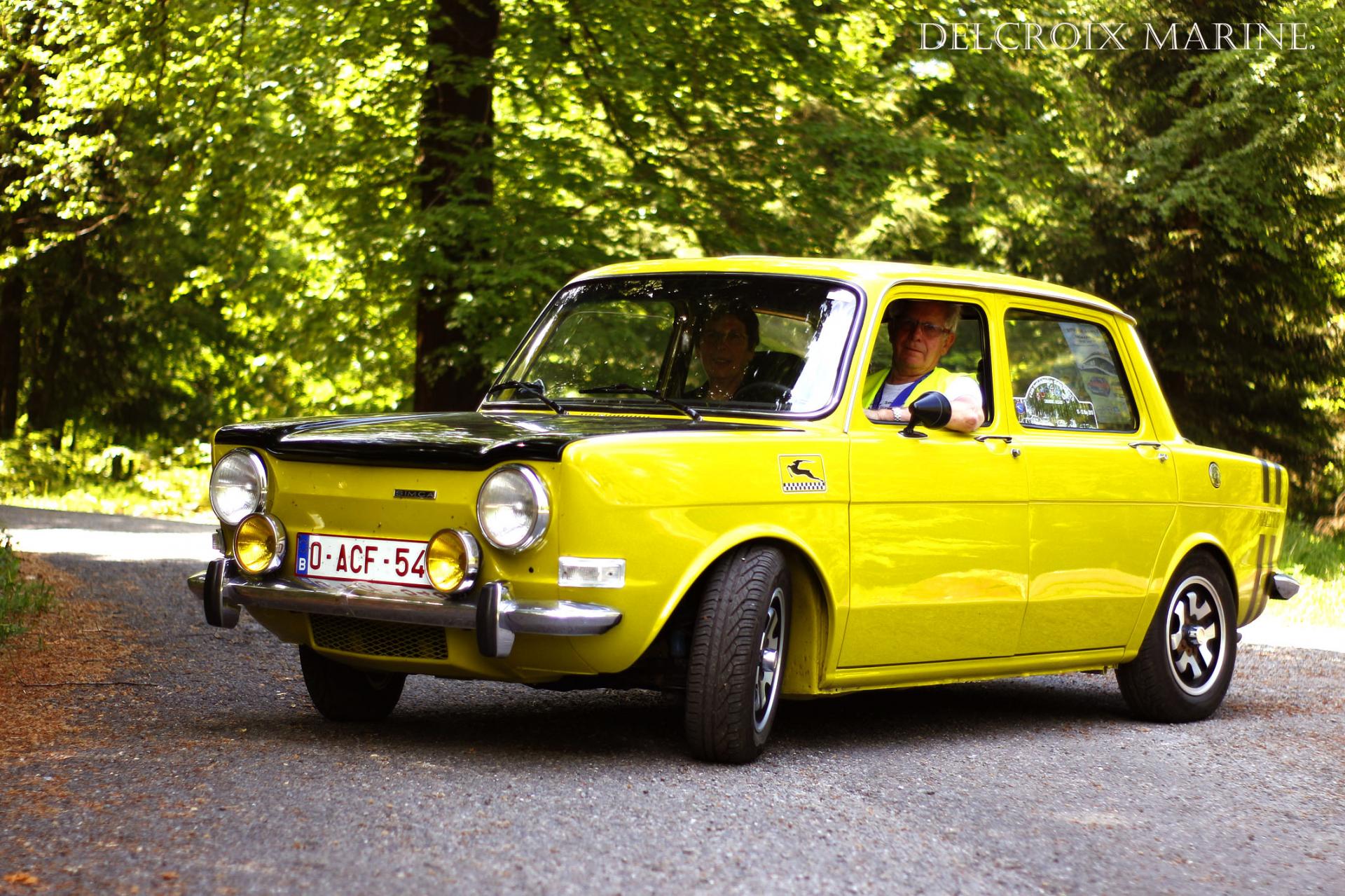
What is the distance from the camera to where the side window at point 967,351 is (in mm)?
6598

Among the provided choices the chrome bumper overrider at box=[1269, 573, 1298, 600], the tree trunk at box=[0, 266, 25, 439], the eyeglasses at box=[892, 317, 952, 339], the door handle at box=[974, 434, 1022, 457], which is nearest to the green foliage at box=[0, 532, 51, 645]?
the eyeglasses at box=[892, 317, 952, 339]

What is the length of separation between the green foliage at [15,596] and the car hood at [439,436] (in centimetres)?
330

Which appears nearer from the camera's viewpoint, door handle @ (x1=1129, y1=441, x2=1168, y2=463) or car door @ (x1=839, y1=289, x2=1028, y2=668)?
car door @ (x1=839, y1=289, x2=1028, y2=668)

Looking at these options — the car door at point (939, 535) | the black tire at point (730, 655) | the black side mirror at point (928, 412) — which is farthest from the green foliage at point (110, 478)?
the black tire at point (730, 655)

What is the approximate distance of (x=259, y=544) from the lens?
19.0 feet

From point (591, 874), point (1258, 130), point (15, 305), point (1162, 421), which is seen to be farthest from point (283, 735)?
point (15, 305)

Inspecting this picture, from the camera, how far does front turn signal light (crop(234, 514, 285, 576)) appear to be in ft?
18.9

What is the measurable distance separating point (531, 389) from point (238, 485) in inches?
54.3

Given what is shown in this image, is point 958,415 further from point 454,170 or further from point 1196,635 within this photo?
point 454,170

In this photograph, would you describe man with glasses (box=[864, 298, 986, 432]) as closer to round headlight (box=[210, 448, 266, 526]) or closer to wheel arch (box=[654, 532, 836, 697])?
wheel arch (box=[654, 532, 836, 697])

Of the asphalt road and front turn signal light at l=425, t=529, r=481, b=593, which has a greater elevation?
front turn signal light at l=425, t=529, r=481, b=593

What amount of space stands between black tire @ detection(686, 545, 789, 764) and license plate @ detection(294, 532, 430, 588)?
944 mm

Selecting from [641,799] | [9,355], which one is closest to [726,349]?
[641,799]

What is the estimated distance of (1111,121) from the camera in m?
20.9
